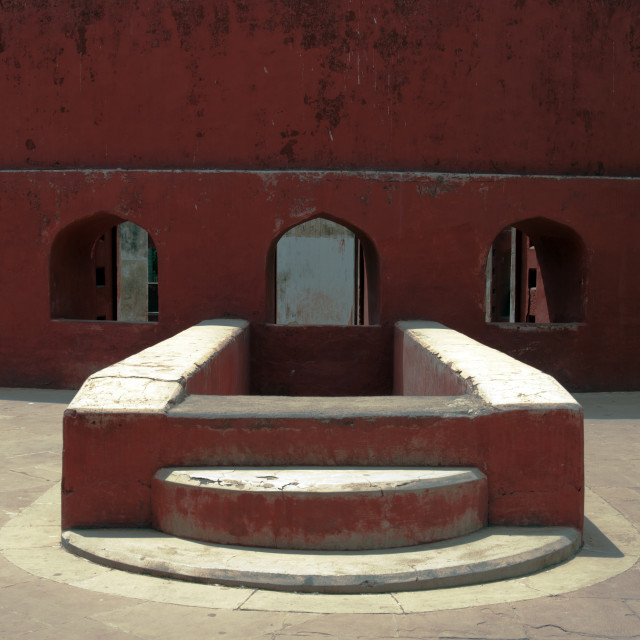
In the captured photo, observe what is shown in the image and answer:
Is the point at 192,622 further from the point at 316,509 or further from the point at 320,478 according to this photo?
the point at 320,478

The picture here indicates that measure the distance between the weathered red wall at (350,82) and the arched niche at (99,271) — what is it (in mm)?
1105

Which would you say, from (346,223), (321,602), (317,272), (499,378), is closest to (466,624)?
(321,602)

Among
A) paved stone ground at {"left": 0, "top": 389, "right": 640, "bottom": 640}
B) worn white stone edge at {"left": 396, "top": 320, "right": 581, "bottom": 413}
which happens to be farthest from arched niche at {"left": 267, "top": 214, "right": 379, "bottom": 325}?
paved stone ground at {"left": 0, "top": 389, "right": 640, "bottom": 640}

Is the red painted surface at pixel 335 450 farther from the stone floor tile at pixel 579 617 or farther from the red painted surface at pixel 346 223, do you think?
the red painted surface at pixel 346 223

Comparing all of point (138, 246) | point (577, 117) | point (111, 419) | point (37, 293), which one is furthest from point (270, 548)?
point (138, 246)

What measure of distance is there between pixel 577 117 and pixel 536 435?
19.6 ft

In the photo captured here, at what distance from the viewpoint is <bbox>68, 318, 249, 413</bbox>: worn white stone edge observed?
3678mm

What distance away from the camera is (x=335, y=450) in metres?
3.64

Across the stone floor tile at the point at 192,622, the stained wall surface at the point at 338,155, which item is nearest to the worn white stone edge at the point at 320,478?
the stone floor tile at the point at 192,622

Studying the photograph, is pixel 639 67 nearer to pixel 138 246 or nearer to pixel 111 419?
pixel 111 419

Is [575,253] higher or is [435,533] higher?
[575,253]

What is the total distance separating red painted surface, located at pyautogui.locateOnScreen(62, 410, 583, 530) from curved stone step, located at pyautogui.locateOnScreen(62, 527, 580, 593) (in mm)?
132

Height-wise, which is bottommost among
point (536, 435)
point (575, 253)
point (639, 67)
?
point (536, 435)

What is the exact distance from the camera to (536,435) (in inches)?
143
